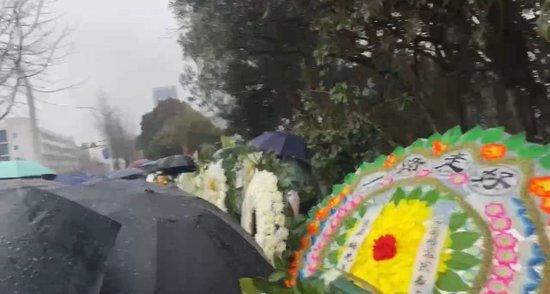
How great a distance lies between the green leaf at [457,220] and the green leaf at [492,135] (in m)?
0.34

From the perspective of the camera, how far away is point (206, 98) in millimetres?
16469

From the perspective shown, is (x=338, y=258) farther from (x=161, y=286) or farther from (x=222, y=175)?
(x=222, y=175)

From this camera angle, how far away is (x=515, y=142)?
2557mm

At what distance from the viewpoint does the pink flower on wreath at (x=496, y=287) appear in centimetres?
218

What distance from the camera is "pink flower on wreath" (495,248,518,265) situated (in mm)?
2225

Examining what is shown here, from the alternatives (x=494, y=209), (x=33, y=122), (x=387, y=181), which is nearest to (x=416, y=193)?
(x=387, y=181)

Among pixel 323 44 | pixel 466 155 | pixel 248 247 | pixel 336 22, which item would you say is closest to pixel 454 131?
pixel 466 155

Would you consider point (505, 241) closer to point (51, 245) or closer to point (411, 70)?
point (51, 245)

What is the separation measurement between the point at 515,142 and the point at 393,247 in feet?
1.81

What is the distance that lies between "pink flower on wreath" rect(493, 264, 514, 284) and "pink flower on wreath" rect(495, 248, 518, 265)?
0.05 ft

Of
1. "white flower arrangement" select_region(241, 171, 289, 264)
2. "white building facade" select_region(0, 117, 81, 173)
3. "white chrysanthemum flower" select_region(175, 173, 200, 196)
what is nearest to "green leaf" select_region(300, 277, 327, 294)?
"white flower arrangement" select_region(241, 171, 289, 264)

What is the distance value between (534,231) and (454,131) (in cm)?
63

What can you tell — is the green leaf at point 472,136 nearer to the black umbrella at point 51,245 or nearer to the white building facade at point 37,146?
the black umbrella at point 51,245

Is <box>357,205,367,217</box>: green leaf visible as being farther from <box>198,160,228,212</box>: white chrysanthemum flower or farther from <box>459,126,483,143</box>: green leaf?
<box>198,160,228,212</box>: white chrysanthemum flower
